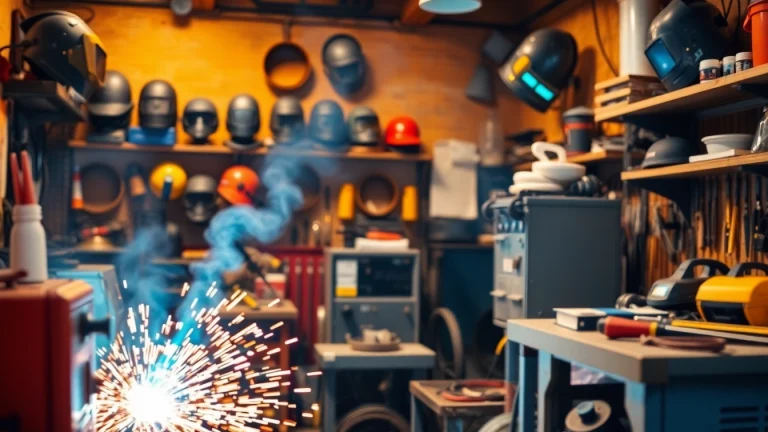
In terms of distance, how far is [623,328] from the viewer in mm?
2588

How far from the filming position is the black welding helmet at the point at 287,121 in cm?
627

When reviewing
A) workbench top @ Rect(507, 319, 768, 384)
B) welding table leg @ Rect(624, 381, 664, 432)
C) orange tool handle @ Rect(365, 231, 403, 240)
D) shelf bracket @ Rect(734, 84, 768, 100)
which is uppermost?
shelf bracket @ Rect(734, 84, 768, 100)

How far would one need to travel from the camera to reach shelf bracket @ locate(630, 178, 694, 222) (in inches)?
164

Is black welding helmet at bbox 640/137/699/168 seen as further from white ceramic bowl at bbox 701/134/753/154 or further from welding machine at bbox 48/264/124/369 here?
welding machine at bbox 48/264/124/369

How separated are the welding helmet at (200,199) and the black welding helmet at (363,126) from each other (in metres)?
1.10

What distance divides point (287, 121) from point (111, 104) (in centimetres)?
124

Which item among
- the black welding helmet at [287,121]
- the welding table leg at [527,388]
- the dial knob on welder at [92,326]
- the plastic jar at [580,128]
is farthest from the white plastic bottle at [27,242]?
the black welding helmet at [287,121]

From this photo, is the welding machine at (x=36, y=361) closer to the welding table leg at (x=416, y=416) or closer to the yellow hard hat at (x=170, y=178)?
the welding table leg at (x=416, y=416)

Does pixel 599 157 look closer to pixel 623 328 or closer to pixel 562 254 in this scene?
pixel 562 254

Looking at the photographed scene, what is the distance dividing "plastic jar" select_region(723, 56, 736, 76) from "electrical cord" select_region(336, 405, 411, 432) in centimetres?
267

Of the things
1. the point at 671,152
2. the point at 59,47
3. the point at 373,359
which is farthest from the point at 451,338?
the point at 59,47

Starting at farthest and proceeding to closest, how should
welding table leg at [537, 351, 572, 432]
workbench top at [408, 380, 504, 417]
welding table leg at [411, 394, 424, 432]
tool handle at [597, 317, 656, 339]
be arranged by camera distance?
welding table leg at [411, 394, 424, 432] → workbench top at [408, 380, 504, 417] → welding table leg at [537, 351, 572, 432] → tool handle at [597, 317, 656, 339]

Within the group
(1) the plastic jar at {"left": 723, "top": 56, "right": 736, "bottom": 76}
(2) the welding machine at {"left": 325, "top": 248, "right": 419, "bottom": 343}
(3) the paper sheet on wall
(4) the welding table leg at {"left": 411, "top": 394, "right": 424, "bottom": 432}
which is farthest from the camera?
(3) the paper sheet on wall

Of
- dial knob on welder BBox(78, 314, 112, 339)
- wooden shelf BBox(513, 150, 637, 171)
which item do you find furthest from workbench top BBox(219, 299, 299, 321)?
dial knob on welder BBox(78, 314, 112, 339)
